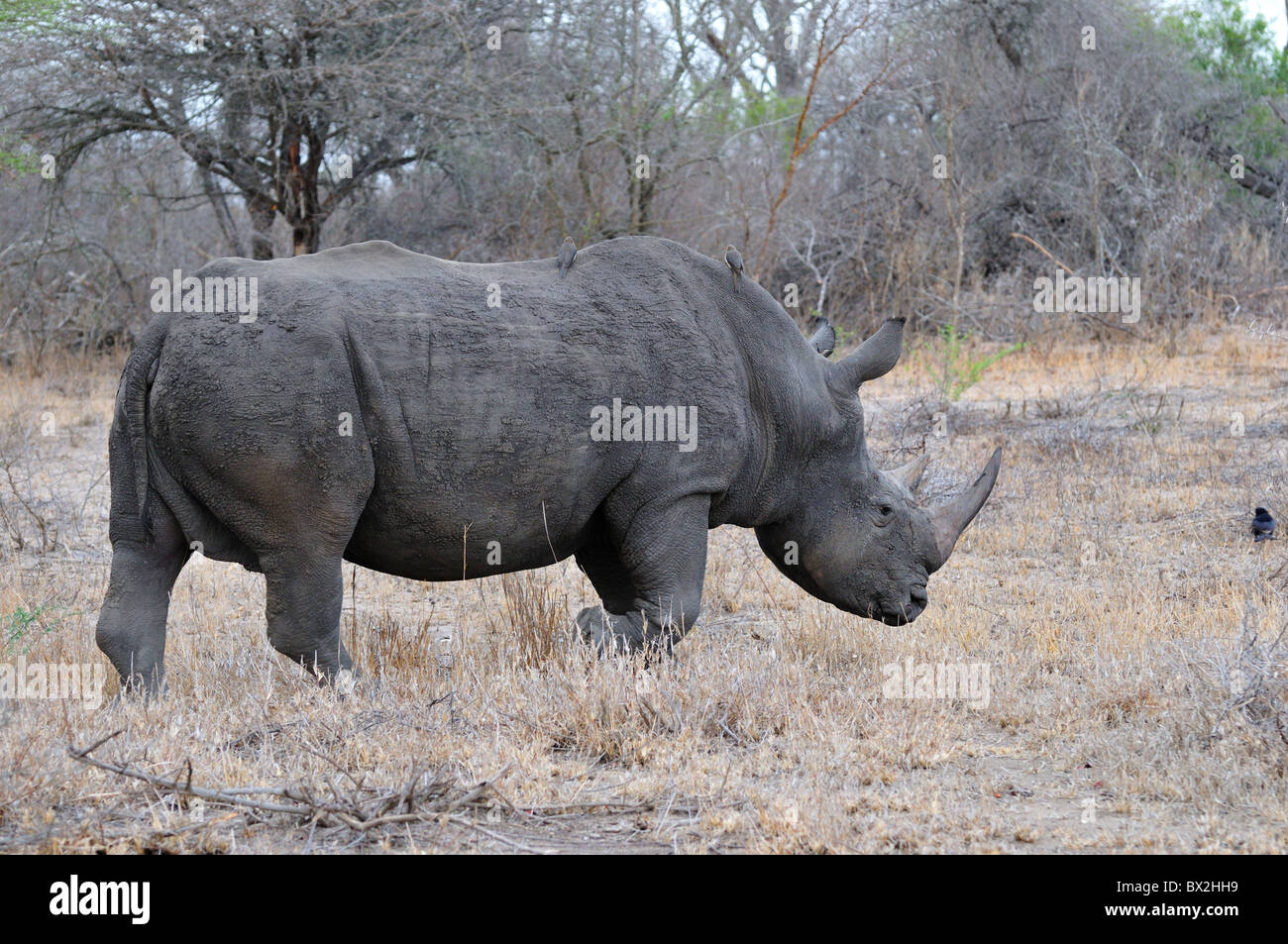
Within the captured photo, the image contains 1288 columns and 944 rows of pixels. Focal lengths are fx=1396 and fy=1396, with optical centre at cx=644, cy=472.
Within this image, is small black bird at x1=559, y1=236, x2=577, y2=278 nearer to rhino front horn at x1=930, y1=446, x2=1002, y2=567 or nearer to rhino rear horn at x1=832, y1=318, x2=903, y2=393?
rhino rear horn at x1=832, y1=318, x2=903, y2=393

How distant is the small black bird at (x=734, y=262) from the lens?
5.82 meters

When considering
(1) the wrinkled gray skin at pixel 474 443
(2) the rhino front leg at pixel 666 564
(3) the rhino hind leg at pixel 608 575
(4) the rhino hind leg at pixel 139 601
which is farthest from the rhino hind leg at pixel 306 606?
(3) the rhino hind leg at pixel 608 575

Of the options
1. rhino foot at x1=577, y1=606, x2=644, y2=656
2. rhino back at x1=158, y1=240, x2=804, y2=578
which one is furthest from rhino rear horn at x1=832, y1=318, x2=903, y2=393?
rhino foot at x1=577, y1=606, x2=644, y2=656

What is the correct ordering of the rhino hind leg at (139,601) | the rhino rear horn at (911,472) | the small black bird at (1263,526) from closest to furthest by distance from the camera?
the rhino hind leg at (139,601) < the rhino rear horn at (911,472) < the small black bird at (1263,526)

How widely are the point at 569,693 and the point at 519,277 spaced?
172 cm

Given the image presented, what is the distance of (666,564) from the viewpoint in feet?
18.5

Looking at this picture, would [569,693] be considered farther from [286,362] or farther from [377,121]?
[377,121]

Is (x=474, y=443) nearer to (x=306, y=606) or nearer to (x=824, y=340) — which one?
(x=306, y=606)

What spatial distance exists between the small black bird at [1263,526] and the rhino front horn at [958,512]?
261cm

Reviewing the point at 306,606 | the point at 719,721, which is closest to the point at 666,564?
the point at 719,721

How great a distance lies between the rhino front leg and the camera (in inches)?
222

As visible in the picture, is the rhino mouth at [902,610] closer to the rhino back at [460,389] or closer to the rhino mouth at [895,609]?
the rhino mouth at [895,609]

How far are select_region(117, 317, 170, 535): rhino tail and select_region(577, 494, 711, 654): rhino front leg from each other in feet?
5.92

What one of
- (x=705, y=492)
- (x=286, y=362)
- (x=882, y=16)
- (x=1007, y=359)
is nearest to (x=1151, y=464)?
(x=1007, y=359)
